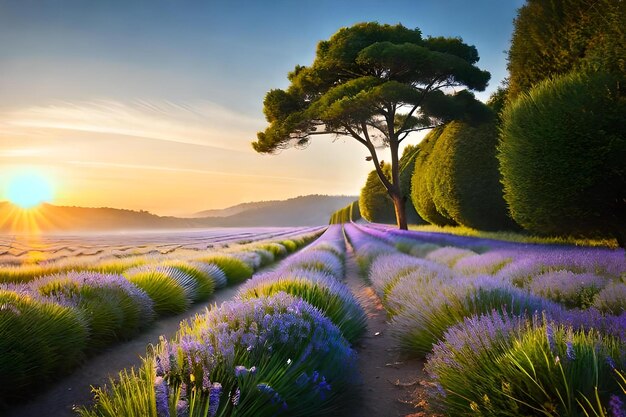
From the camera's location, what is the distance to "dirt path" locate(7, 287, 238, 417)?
2.64 m

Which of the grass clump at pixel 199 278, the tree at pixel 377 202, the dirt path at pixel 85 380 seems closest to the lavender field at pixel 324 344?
the dirt path at pixel 85 380

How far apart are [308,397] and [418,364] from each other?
184 centimetres

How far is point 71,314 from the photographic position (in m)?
3.57

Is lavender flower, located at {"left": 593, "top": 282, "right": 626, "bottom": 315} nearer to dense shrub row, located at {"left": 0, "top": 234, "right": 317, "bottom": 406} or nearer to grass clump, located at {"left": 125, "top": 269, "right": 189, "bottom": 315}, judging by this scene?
dense shrub row, located at {"left": 0, "top": 234, "right": 317, "bottom": 406}

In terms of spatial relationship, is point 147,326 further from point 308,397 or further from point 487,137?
→ point 487,137

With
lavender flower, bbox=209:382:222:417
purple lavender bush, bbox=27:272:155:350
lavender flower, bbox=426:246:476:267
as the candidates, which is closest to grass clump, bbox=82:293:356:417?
lavender flower, bbox=209:382:222:417

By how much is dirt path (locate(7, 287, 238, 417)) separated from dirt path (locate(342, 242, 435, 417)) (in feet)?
6.34

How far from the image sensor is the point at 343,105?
15641 millimetres

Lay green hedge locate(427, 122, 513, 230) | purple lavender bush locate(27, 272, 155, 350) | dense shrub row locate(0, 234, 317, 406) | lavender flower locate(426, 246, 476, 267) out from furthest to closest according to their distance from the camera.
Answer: green hedge locate(427, 122, 513, 230) → lavender flower locate(426, 246, 476, 267) → purple lavender bush locate(27, 272, 155, 350) → dense shrub row locate(0, 234, 317, 406)

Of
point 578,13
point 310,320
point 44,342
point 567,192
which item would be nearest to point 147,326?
point 44,342

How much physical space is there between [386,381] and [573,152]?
6295 millimetres

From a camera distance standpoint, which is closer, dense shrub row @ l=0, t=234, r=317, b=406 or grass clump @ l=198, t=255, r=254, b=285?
dense shrub row @ l=0, t=234, r=317, b=406

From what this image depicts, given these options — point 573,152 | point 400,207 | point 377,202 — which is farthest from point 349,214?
point 573,152

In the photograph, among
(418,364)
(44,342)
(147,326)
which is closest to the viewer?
(44,342)
